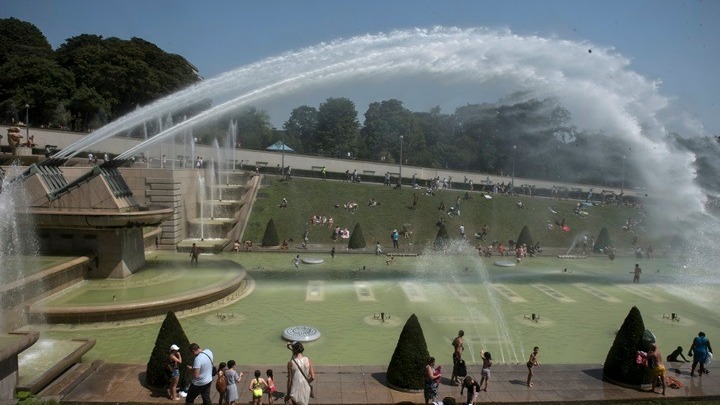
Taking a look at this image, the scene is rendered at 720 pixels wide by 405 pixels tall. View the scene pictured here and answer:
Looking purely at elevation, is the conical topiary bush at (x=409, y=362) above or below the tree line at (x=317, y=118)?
below

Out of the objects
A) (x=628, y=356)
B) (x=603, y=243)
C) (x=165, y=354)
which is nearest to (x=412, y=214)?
(x=603, y=243)

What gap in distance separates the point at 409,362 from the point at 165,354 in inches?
222

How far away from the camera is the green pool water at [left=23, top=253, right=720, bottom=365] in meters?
17.9

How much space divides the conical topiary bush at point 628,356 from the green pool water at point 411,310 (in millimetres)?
2716

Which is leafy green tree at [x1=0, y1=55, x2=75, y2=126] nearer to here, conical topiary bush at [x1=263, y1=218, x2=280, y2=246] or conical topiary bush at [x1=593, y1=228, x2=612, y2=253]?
conical topiary bush at [x1=263, y1=218, x2=280, y2=246]

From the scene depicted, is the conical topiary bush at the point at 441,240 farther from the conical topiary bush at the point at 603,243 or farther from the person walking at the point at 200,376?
the person walking at the point at 200,376

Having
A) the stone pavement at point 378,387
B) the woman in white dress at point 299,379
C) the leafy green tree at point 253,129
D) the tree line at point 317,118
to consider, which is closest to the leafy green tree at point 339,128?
the tree line at point 317,118

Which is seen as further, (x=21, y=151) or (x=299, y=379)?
(x=21, y=151)

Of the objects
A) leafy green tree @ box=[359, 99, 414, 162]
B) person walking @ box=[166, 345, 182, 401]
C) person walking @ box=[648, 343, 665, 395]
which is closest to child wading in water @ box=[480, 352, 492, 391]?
person walking @ box=[648, 343, 665, 395]

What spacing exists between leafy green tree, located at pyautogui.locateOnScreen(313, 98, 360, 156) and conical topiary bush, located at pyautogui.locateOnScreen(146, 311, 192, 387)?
8432 cm

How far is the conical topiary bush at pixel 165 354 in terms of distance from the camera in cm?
1316

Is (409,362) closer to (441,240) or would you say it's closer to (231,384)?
(231,384)

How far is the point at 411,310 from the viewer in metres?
22.5

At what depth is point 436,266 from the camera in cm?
3512
